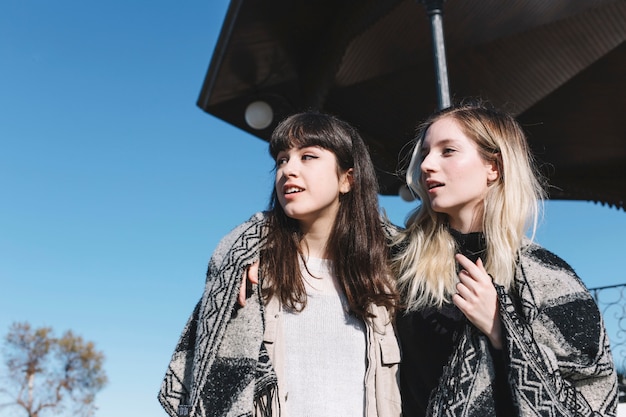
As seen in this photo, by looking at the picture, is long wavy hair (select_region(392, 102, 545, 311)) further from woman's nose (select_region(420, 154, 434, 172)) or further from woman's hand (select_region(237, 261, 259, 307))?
woman's hand (select_region(237, 261, 259, 307))

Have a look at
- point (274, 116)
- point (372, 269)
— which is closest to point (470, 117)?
point (372, 269)

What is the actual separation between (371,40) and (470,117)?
195 inches

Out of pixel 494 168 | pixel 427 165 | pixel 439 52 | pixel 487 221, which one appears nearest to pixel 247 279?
pixel 427 165

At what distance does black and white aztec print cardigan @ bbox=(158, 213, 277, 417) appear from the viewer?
2.48 metres

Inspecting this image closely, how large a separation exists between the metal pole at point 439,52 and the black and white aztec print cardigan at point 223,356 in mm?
2973

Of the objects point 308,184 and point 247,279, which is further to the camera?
point 308,184

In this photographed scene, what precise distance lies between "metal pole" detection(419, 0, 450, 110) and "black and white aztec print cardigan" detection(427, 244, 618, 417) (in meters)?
2.95

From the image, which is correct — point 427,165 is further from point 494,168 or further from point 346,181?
point 346,181

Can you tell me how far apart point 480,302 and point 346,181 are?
3.28 ft

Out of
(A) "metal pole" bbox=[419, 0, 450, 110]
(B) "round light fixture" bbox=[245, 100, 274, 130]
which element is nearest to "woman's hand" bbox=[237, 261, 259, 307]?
(A) "metal pole" bbox=[419, 0, 450, 110]

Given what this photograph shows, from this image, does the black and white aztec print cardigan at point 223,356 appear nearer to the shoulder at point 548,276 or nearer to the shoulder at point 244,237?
the shoulder at point 244,237

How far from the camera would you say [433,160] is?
277 centimetres

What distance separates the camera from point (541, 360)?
7.59ft

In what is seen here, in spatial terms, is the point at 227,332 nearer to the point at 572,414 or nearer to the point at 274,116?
the point at 572,414
